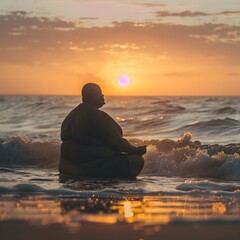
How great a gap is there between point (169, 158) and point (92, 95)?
9.01 ft

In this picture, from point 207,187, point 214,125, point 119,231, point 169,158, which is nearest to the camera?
point 119,231

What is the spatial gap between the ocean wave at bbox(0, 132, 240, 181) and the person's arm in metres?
1.65

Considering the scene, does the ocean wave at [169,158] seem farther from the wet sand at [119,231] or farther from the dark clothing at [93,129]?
the wet sand at [119,231]

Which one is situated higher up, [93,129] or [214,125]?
[93,129]

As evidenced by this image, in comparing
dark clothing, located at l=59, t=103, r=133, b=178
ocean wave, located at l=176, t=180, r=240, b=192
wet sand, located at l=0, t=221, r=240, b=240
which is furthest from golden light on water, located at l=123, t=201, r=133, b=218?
dark clothing, located at l=59, t=103, r=133, b=178

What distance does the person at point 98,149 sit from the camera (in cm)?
1025

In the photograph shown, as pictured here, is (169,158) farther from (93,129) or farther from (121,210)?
(121,210)

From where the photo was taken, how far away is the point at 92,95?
1077 centimetres

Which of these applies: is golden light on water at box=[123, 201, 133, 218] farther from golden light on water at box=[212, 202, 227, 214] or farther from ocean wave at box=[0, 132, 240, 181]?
ocean wave at box=[0, 132, 240, 181]

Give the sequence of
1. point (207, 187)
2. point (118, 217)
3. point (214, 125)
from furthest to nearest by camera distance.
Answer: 1. point (214, 125)
2. point (207, 187)
3. point (118, 217)

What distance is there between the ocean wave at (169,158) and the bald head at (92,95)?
76.7 inches

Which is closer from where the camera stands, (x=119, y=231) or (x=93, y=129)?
(x=119, y=231)

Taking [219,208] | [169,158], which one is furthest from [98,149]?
[219,208]

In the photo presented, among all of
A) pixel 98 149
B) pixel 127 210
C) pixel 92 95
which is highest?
pixel 92 95
